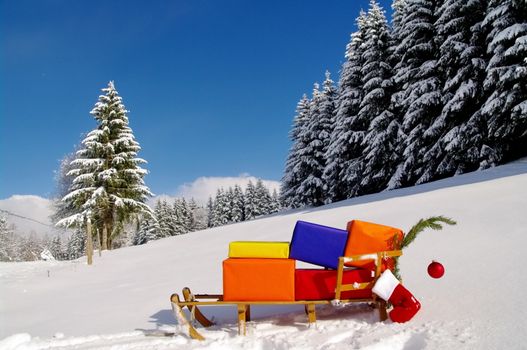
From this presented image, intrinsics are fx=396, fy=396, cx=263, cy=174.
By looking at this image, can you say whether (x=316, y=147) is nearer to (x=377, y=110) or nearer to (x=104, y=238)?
(x=377, y=110)

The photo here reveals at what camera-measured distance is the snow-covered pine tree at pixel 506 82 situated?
1493 centimetres

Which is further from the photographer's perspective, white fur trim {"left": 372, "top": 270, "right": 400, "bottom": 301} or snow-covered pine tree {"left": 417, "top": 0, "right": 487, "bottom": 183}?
snow-covered pine tree {"left": 417, "top": 0, "right": 487, "bottom": 183}

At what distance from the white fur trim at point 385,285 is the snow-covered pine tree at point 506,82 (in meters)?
13.7

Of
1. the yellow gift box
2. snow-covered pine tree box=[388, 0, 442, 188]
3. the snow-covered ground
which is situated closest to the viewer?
the snow-covered ground

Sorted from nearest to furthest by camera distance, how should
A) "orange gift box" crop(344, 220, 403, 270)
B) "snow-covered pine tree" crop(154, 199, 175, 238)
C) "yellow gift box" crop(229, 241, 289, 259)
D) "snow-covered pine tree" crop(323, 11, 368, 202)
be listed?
"orange gift box" crop(344, 220, 403, 270) < "yellow gift box" crop(229, 241, 289, 259) < "snow-covered pine tree" crop(323, 11, 368, 202) < "snow-covered pine tree" crop(154, 199, 175, 238)

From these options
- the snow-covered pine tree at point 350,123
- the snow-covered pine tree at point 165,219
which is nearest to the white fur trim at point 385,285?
the snow-covered pine tree at point 350,123

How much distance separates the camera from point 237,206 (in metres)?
62.9

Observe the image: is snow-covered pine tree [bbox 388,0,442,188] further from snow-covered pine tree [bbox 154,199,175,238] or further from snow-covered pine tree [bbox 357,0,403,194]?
snow-covered pine tree [bbox 154,199,175,238]

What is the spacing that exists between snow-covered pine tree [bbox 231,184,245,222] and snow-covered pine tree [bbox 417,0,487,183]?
4442 cm

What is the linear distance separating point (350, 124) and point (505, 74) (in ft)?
39.7

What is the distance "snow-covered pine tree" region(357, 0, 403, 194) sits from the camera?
2392cm

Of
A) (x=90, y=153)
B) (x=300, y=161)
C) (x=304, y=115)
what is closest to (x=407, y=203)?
(x=90, y=153)

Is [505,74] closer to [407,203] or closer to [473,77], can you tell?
[473,77]

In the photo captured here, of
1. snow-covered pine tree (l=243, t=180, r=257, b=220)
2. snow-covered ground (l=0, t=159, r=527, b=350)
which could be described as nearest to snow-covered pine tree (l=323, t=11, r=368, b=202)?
snow-covered ground (l=0, t=159, r=527, b=350)
